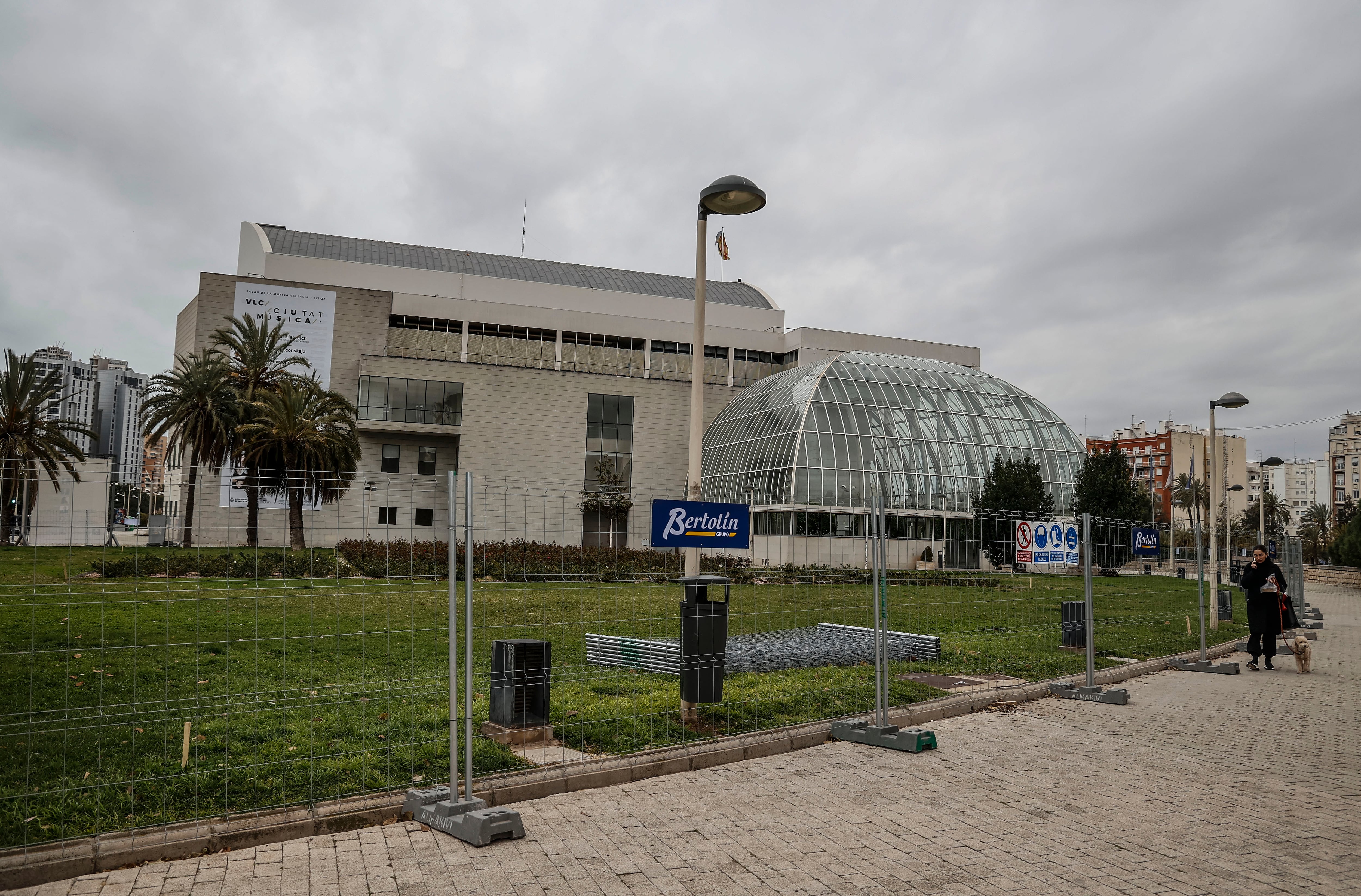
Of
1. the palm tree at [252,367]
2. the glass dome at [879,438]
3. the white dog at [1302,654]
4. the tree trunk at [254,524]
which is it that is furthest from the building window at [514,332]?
the tree trunk at [254,524]

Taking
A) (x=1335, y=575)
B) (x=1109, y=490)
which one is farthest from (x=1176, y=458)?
(x=1109, y=490)

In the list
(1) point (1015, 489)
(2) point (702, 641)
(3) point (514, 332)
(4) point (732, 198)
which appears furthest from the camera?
(3) point (514, 332)

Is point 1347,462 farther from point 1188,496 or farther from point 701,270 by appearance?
point 701,270

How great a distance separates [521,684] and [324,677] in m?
3.64

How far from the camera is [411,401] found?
162 ft

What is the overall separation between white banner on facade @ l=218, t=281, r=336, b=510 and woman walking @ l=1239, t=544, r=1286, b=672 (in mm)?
44769

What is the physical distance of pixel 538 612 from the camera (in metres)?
→ 12.4

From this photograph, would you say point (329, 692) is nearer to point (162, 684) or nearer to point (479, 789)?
point (162, 684)

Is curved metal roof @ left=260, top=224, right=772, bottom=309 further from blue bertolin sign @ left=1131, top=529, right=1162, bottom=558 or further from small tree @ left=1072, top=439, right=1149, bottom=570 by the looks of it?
blue bertolin sign @ left=1131, top=529, right=1162, bottom=558

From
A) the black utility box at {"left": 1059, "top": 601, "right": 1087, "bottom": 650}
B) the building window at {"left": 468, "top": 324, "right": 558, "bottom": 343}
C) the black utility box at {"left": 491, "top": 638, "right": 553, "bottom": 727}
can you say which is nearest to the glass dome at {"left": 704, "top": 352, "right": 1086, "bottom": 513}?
the building window at {"left": 468, "top": 324, "right": 558, "bottom": 343}

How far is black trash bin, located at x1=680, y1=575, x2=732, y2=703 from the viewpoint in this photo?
774cm

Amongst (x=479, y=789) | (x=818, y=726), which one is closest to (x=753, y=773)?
(x=818, y=726)

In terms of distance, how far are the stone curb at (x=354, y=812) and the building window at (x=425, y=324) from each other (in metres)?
48.2

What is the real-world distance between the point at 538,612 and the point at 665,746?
5.51 m
